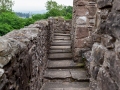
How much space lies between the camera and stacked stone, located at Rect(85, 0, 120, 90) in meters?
1.17

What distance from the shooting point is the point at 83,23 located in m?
4.63

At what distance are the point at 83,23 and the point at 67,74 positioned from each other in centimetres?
150

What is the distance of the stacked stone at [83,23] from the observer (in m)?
4.58

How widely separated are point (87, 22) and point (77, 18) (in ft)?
0.99

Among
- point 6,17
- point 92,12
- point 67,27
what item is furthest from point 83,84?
point 67,27

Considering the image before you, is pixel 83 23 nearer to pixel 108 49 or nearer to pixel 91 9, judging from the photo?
pixel 91 9

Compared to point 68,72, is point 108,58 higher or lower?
higher

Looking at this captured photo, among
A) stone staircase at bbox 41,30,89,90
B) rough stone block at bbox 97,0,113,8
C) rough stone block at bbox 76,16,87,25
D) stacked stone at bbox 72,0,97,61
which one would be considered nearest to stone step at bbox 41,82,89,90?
stone staircase at bbox 41,30,89,90

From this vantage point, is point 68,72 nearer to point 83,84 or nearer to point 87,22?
point 83,84

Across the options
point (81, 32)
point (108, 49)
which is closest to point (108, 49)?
point (108, 49)

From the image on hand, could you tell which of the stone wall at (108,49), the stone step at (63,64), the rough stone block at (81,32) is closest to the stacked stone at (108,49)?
the stone wall at (108,49)

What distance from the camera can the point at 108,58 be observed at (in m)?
1.32

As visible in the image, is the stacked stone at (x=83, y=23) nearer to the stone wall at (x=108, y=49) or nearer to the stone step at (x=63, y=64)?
the stone step at (x=63, y=64)

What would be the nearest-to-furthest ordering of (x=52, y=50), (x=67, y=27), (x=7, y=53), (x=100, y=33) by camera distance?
→ (x=7, y=53)
(x=100, y=33)
(x=52, y=50)
(x=67, y=27)
